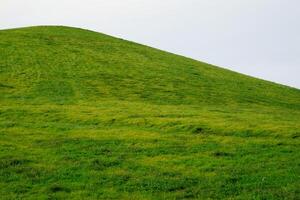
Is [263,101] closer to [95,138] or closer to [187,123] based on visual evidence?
[187,123]

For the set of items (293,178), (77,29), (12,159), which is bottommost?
(12,159)

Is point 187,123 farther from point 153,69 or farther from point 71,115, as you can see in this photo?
point 153,69

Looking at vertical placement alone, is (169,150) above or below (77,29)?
below

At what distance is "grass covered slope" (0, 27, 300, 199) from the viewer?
19.8 meters

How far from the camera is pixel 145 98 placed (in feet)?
147

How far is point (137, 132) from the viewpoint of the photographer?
96.6 feet

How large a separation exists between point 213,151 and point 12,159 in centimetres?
987

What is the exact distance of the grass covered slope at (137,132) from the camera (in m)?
19.8

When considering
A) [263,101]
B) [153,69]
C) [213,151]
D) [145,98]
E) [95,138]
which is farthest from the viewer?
[153,69]

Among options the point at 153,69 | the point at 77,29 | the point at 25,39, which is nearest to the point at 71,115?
the point at 153,69

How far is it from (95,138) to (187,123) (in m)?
6.86

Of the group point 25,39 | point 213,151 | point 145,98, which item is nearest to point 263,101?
point 145,98

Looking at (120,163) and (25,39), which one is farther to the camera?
(25,39)

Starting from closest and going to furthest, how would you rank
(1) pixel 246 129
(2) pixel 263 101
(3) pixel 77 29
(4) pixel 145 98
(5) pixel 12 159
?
(5) pixel 12 159 < (1) pixel 246 129 < (4) pixel 145 98 < (2) pixel 263 101 < (3) pixel 77 29
